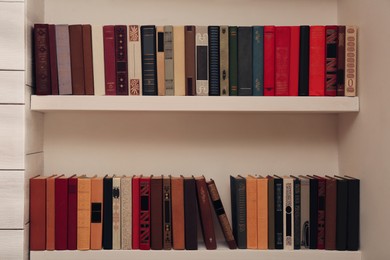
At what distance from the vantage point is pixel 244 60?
1.48 meters

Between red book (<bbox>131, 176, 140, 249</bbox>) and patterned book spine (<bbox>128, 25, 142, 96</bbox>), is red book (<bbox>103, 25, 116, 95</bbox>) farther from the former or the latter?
red book (<bbox>131, 176, 140, 249</bbox>)

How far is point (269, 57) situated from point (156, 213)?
2.15 feet

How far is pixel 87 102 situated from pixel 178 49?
35 centimetres

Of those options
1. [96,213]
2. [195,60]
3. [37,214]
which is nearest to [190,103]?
[195,60]

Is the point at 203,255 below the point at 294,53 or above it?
below

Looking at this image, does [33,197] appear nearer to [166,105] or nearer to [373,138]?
[166,105]

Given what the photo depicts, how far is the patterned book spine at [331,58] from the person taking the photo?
1.48 m

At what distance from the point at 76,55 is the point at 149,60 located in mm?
246

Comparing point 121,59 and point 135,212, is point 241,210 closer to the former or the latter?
point 135,212

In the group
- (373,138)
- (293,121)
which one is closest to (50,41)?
(293,121)

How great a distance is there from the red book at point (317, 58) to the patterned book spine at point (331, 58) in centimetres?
1

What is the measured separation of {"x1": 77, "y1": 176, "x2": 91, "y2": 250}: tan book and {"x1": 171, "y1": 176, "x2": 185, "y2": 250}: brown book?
0.92 feet

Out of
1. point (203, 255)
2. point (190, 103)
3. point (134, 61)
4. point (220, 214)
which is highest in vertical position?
point (134, 61)

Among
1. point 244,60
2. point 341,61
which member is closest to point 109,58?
point 244,60
